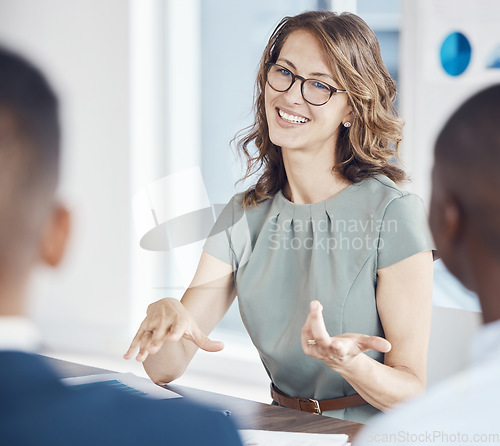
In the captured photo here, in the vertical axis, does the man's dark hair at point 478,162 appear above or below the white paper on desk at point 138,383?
above

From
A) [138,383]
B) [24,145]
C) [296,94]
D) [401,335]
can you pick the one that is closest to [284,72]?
[296,94]

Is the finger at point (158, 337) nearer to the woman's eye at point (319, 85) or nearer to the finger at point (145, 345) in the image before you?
the finger at point (145, 345)

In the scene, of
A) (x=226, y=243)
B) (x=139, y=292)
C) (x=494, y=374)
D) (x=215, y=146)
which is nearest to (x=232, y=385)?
(x=215, y=146)

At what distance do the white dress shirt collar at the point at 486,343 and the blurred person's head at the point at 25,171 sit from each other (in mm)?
330

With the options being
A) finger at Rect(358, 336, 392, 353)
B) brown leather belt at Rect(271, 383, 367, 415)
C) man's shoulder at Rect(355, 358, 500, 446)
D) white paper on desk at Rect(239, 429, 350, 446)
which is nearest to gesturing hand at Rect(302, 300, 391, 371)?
finger at Rect(358, 336, 392, 353)

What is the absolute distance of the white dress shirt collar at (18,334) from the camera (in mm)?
418

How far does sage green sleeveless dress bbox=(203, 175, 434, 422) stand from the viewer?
1.47 meters

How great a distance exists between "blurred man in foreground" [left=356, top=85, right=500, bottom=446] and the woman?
0.78m

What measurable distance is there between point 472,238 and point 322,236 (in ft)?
3.49

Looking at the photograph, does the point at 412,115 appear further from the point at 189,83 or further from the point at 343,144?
the point at 189,83

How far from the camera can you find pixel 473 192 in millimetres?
505

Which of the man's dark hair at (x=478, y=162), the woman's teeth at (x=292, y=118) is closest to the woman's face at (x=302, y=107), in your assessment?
the woman's teeth at (x=292, y=118)

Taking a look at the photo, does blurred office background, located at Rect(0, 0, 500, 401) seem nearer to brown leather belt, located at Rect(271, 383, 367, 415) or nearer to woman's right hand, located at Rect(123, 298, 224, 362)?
woman's right hand, located at Rect(123, 298, 224, 362)

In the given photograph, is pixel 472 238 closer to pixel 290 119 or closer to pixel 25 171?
pixel 25 171
